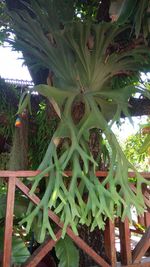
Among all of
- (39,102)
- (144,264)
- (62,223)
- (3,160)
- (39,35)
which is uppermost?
(39,35)

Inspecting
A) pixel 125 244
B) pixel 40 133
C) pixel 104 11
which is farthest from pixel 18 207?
pixel 104 11

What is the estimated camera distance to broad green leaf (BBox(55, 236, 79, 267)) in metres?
1.68

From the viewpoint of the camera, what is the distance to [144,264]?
1.85m

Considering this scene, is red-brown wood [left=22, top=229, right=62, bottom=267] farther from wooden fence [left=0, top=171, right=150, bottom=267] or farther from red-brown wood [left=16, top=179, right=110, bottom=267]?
red-brown wood [left=16, top=179, right=110, bottom=267]

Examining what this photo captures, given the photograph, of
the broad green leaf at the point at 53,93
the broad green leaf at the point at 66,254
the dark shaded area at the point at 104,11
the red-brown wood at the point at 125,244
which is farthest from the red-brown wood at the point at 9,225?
the dark shaded area at the point at 104,11

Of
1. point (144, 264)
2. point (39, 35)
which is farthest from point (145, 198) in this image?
point (39, 35)

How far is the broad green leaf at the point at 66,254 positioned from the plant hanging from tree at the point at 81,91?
0.17 meters

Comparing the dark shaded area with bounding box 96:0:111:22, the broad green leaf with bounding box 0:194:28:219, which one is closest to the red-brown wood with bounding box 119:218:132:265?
the broad green leaf with bounding box 0:194:28:219

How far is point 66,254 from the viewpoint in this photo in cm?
170

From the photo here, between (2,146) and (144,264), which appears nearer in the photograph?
(144,264)

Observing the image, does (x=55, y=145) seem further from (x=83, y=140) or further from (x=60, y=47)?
(x=60, y=47)

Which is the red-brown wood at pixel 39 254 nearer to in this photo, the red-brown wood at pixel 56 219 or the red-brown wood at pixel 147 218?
the red-brown wood at pixel 56 219

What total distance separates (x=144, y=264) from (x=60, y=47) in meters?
1.50

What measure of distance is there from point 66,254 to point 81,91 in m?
1.03
